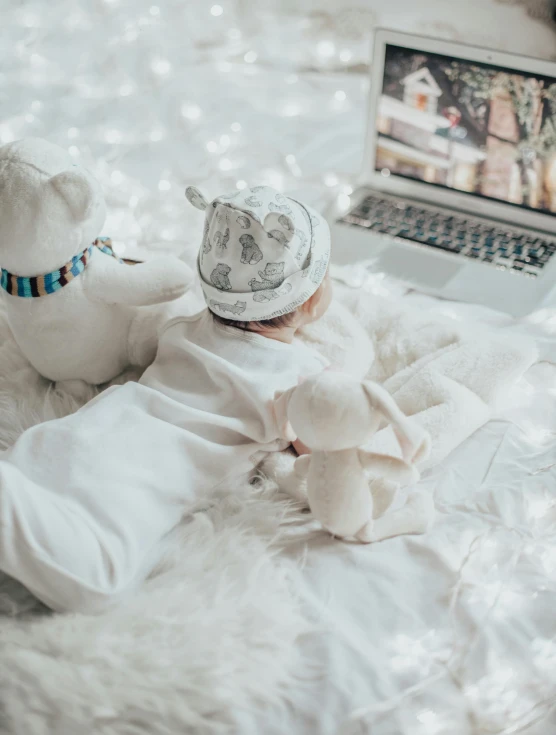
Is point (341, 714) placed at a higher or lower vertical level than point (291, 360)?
lower

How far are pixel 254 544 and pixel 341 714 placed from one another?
223mm

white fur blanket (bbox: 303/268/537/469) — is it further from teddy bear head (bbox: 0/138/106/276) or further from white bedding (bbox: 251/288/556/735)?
teddy bear head (bbox: 0/138/106/276)

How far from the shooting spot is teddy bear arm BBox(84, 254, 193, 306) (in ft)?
3.49

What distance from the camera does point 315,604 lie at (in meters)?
0.86

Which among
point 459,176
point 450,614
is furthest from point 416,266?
point 450,614

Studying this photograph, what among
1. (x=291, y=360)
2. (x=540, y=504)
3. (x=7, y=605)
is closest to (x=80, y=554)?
(x=7, y=605)

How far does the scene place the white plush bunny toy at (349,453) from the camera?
825mm

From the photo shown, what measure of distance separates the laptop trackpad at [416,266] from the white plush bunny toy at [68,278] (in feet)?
1.66

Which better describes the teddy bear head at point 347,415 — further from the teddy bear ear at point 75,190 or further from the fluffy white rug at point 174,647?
the teddy bear ear at point 75,190

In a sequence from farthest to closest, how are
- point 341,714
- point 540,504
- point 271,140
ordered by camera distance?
point 271,140 → point 540,504 → point 341,714

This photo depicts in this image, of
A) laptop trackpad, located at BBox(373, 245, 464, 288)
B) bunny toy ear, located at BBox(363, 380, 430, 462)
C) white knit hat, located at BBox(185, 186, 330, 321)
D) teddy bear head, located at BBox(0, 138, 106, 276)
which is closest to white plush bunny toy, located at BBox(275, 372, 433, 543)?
bunny toy ear, located at BBox(363, 380, 430, 462)

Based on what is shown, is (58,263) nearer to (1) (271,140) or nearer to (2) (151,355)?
(2) (151,355)

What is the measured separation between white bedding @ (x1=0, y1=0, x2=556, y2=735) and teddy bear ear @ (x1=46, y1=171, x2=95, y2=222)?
310mm

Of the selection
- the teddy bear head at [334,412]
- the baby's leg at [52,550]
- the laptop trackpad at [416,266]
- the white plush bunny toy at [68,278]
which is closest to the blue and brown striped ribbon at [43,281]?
the white plush bunny toy at [68,278]
